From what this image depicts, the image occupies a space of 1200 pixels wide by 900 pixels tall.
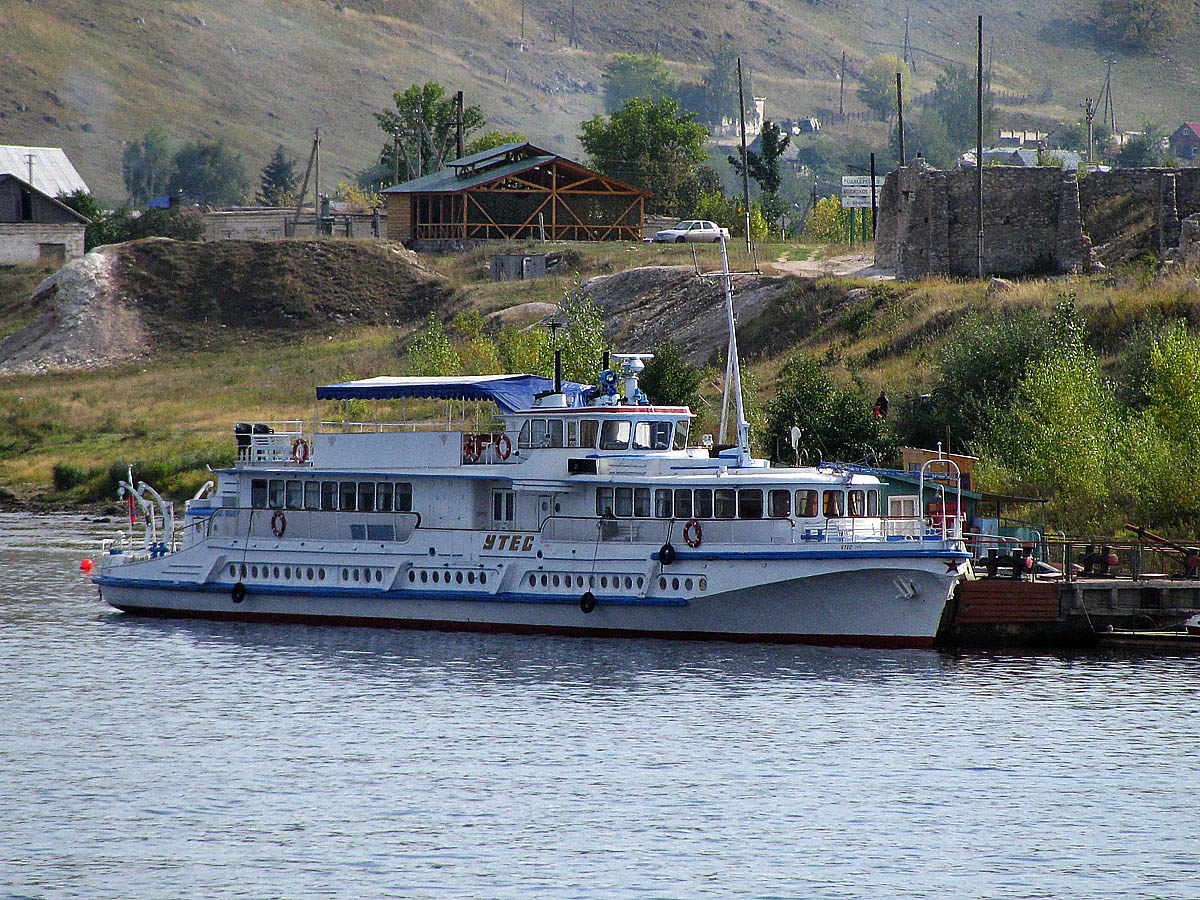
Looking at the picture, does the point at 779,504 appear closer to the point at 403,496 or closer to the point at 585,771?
the point at 403,496

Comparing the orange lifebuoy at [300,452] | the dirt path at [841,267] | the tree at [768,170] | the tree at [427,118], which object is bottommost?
the orange lifebuoy at [300,452]

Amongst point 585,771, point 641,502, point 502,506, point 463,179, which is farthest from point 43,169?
point 585,771

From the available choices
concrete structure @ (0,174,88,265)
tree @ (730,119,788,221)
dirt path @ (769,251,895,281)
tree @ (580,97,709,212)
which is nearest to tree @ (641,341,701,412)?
dirt path @ (769,251,895,281)

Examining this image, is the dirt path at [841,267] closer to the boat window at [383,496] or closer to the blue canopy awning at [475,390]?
the blue canopy awning at [475,390]

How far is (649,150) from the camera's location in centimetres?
14188

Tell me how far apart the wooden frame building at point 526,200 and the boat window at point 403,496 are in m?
71.8

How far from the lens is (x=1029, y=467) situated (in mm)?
53125

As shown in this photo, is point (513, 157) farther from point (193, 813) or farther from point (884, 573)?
point (193, 813)

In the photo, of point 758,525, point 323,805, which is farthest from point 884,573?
point 323,805

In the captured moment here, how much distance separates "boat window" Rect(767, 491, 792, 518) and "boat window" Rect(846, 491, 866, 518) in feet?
5.30

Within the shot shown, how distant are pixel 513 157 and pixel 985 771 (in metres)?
92.9

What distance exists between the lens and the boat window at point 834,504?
41.7m

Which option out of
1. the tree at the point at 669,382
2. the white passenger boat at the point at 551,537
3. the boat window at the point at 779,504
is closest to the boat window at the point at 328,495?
the white passenger boat at the point at 551,537

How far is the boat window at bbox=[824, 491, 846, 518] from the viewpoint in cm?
4172
